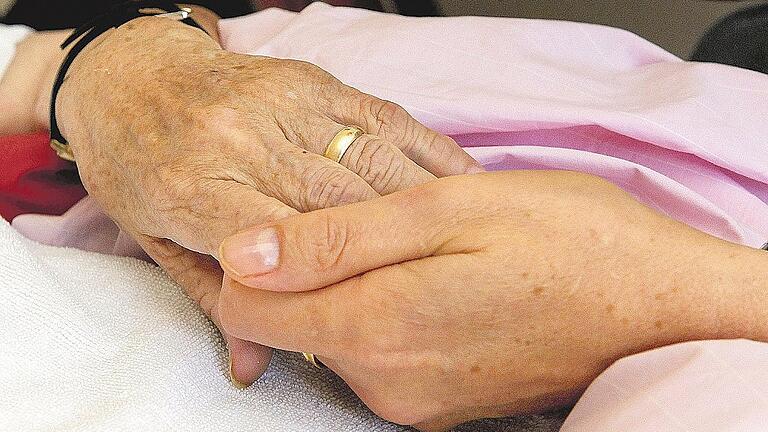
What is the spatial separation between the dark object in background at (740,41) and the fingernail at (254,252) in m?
0.68

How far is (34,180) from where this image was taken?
0.84 m

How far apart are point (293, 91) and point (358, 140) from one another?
0.08m

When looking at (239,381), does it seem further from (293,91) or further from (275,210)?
(293,91)

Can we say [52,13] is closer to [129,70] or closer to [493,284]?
[129,70]

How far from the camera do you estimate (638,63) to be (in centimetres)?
83

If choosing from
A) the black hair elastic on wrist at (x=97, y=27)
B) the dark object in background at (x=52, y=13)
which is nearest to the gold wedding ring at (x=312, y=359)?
the black hair elastic on wrist at (x=97, y=27)

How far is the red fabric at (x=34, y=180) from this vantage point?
827 millimetres

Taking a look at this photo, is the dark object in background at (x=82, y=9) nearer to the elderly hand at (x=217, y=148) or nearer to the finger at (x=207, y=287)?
the elderly hand at (x=217, y=148)

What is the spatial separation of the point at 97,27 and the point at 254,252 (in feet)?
1.49

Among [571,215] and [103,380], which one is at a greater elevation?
[571,215]

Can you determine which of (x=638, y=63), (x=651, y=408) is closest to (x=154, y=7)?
(x=638, y=63)

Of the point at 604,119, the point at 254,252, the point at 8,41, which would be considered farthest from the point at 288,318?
the point at 8,41

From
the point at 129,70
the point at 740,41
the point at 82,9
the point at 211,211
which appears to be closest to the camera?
the point at 211,211

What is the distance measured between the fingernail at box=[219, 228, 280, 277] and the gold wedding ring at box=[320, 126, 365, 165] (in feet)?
0.42
